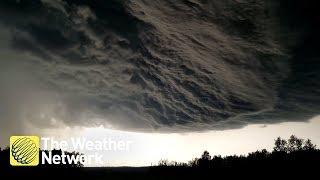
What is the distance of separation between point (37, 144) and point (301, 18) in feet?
78.0

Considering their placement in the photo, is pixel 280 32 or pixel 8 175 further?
pixel 8 175

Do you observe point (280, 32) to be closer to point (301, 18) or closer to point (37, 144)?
point (301, 18)

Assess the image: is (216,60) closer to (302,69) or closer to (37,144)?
(302,69)

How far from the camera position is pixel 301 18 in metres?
17.3

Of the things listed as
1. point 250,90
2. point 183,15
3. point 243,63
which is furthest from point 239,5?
point 250,90

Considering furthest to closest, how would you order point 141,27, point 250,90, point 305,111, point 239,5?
point 305,111 < point 250,90 < point 141,27 < point 239,5

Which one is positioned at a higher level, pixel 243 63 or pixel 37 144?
pixel 243 63

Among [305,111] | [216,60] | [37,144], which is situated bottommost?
[37,144]

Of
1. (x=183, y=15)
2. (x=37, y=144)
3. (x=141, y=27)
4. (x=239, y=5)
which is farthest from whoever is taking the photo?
(x=37, y=144)

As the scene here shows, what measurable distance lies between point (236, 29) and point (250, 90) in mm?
14450

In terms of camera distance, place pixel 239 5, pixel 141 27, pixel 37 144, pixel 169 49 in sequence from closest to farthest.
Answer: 1. pixel 239 5
2. pixel 141 27
3. pixel 169 49
4. pixel 37 144

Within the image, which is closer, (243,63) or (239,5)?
(239,5)

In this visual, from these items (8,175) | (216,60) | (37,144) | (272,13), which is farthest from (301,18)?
(8,175)

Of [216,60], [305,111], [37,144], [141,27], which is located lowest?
[37,144]
